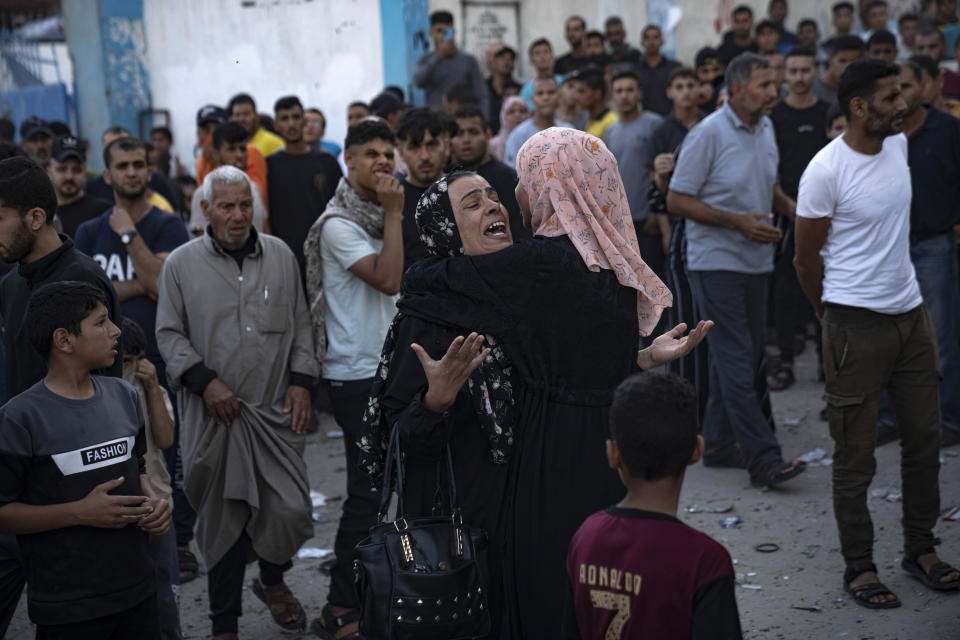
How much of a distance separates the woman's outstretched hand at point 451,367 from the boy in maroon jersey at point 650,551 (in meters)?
0.48

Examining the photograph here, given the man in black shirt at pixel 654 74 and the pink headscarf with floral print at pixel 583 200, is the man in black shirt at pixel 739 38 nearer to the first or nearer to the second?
the man in black shirt at pixel 654 74

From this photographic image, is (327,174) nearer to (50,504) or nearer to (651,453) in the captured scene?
(50,504)

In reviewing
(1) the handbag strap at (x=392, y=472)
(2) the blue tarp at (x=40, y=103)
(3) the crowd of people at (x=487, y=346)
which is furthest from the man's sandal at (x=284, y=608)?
(2) the blue tarp at (x=40, y=103)

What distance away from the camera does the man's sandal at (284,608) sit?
4883 mm

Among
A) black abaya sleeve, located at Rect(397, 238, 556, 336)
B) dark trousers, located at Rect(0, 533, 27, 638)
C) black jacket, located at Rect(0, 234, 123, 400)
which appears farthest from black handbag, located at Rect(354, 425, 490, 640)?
dark trousers, located at Rect(0, 533, 27, 638)

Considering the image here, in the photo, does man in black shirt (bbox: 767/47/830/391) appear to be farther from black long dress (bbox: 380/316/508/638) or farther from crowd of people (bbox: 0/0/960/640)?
black long dress (bbox: 380/316/508/638)

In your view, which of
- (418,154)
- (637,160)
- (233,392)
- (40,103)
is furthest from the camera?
(40,103)

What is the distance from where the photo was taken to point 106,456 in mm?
3373

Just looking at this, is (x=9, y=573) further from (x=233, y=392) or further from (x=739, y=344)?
(x=739, y=344)

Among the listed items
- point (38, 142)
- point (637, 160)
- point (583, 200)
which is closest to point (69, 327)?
point (583, 200)

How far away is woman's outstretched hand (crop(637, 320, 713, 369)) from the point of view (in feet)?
10.5

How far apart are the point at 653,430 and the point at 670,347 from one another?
0.86 m

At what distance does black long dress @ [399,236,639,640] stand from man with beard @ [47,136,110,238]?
4460 millimetres

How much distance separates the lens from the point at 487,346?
3.01m
